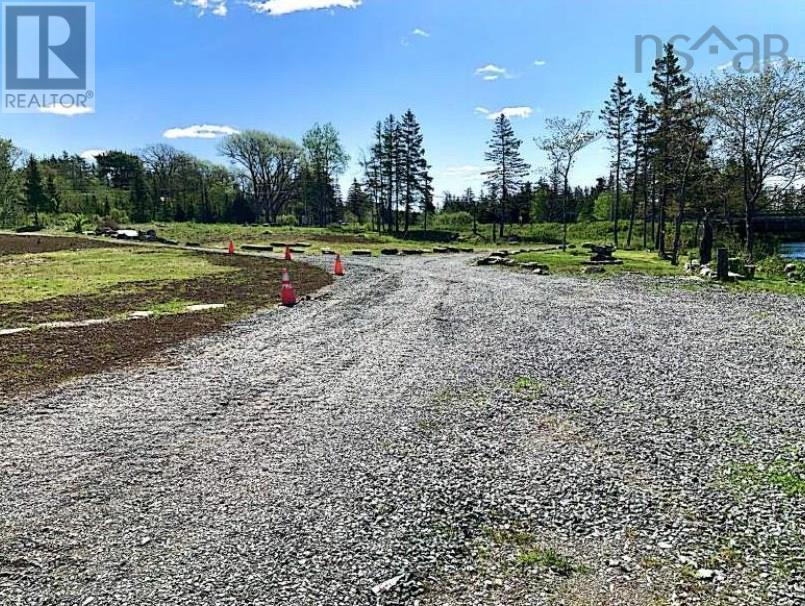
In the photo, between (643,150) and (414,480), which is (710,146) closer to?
(643,150)

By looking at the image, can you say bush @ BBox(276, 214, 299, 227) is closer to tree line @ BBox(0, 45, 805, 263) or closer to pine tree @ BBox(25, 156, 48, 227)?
tree line @ BBox(0, 45, 805, 263)

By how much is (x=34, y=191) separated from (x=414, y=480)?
198 feet

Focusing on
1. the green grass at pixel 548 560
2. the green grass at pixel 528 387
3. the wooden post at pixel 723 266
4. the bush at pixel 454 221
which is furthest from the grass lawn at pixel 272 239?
the green grass at pixel 548 560

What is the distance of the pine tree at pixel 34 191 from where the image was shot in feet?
173

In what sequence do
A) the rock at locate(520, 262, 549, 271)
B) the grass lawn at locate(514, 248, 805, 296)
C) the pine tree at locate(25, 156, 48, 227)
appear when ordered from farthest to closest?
the pine tree at locate(25, 156, 48, 227) < the rock at locate(520, 262, 549, 271) < the grass lawn at locate(514, 248, 805, 296)

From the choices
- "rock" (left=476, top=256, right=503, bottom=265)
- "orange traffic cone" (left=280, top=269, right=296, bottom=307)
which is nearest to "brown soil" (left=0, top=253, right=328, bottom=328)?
"orange traffic cone" (left=280, top=269, right=296, bottom=307)

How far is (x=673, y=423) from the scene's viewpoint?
16.5 ft

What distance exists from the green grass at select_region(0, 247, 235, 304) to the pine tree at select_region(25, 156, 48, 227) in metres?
30.4

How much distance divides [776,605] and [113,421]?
4.93 meters

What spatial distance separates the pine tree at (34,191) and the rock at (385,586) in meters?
59.4

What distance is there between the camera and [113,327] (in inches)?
376

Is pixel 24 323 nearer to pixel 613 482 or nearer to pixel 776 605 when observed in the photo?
pixel 613 482

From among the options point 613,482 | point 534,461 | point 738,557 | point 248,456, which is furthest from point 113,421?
point 738,557

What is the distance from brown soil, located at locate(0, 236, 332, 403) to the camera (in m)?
6.89
